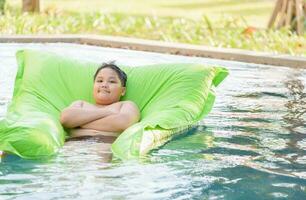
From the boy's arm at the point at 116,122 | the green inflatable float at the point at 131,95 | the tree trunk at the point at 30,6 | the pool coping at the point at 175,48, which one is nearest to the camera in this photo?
the green inflatable float at the point at 131,95

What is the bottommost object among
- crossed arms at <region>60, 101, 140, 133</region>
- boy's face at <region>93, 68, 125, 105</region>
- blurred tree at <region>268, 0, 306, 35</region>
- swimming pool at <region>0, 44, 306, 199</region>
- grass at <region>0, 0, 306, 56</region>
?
swimming pool at <region>0, 44, 306, 199</region>

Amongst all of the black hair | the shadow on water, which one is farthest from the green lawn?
the black hair

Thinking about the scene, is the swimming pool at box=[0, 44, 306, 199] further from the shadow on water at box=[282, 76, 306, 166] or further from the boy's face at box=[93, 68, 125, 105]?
the boy's face at box=[93, 68, 125, 105]

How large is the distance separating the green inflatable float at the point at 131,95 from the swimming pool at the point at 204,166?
0.41ft

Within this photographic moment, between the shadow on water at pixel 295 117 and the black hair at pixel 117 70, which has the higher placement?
the black hair at pixel 117 70

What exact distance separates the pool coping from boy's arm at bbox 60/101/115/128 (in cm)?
429

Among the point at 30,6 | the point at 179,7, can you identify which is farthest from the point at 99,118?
the point at 179,7

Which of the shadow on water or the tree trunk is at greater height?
the tree trunk

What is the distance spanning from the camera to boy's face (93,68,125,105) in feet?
20.1

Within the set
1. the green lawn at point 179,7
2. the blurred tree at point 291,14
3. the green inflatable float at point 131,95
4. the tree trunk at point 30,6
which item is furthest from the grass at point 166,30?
the green inflatable float at point 131,95

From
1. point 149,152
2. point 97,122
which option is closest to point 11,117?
point 97,122

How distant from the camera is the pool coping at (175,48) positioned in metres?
9.98

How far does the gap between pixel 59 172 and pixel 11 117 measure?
1.02m

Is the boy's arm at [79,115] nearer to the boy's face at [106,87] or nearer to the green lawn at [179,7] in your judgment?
the boy's face at [106,87]
